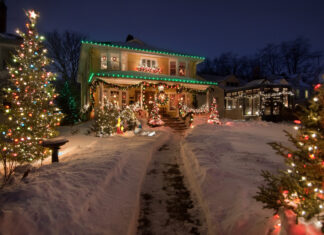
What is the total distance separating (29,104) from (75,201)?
5260 millimetres

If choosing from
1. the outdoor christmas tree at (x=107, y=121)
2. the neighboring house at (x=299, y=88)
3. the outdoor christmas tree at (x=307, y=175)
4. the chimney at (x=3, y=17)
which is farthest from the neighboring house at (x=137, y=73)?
the neighboring house at (x=299, y=88)

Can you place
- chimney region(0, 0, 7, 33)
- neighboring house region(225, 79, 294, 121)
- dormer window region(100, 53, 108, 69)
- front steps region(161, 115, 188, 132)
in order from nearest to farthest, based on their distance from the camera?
front steps region(161, 115, 188, 132) → dormer window region(100, 53, 108, 69) → chimney region(0, 0, 7, 33) → neighboring house region(225, 79, 294, 121)

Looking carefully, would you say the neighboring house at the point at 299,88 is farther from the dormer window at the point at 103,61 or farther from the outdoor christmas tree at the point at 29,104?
the outdoor christmas tree at the point at 29,104

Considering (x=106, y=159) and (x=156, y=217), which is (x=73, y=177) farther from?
(x=156, y=217)

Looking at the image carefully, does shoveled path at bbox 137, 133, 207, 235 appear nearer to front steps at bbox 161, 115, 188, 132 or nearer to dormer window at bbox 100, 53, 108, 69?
front steps at bbox 161, 115, 188, 132

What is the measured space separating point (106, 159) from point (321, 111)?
18.2ft

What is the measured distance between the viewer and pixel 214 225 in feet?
11.5

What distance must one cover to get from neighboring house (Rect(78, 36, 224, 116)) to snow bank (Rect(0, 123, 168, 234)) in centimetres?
970

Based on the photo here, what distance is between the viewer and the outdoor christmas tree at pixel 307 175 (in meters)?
2.34

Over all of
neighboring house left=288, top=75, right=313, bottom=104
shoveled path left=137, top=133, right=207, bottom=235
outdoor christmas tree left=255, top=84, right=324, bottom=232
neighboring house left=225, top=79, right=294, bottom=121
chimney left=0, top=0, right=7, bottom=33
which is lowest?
shoveled path left=137, top=133, right=207, bottom=235

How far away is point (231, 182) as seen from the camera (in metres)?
4.64

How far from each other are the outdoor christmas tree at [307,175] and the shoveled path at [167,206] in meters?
1.53

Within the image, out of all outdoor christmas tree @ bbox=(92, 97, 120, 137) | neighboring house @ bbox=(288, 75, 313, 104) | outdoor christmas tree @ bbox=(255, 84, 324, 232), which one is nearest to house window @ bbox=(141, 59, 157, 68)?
outdoor christmas tree @ bbox=(92, 97, 120, 137)

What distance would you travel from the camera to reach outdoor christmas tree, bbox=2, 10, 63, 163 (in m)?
6.83
